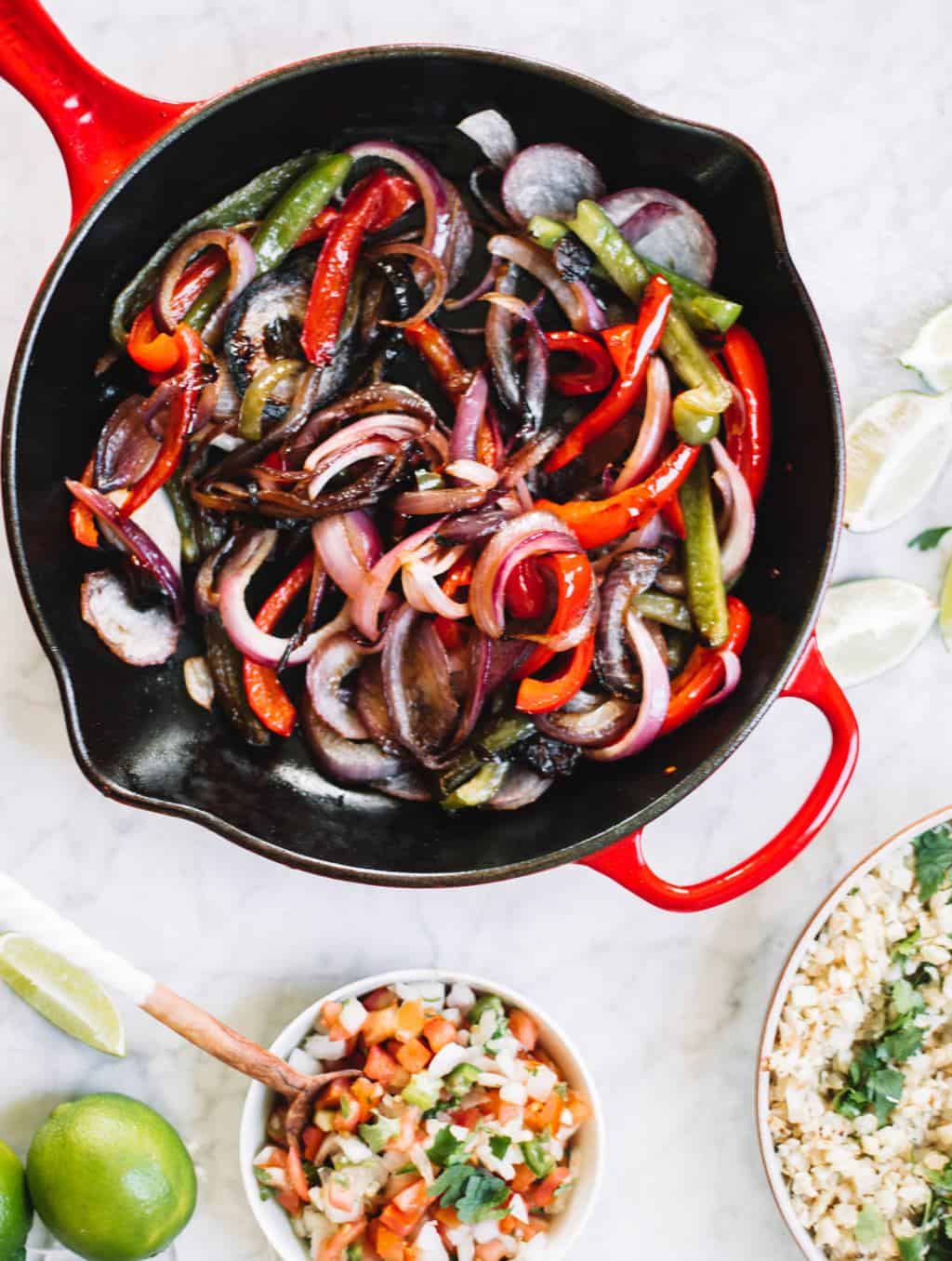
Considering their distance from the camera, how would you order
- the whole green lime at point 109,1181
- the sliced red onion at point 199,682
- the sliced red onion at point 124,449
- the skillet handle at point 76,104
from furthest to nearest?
the sliced red onion at point 199,682, the sliced red onion at point 124,449, the whole green lime at point 109,1181, the skillet handle at point 76,104

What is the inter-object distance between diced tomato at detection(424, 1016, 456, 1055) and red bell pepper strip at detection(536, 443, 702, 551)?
2.63ft

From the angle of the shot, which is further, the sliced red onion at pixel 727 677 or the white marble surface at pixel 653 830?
the white marble surface at pixel 653 830

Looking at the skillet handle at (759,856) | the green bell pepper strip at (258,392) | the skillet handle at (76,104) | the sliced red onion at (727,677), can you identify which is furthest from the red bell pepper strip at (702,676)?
the skillet handle at (76,104)

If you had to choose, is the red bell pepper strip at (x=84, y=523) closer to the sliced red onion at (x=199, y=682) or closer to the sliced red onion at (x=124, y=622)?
the sliced red onion at (x=124, y=622)

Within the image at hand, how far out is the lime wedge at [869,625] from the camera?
6.74 ft

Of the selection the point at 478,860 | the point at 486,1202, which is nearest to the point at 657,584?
the point at 478,860

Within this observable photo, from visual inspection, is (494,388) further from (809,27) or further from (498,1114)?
(498,1114)

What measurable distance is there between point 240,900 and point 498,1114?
549mm

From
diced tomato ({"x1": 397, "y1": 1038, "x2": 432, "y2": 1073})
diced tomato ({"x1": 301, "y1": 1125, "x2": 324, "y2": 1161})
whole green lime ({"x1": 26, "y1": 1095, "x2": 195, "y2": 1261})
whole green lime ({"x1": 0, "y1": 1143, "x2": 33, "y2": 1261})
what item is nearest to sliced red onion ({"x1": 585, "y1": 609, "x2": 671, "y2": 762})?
diced tomato ({"x1": 397, "y1": 1038, "x2": 432, "y2": 1073})

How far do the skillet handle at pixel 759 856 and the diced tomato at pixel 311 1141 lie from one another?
0.63m

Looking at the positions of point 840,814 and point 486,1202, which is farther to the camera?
point 840,814

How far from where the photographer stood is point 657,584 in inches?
77.3

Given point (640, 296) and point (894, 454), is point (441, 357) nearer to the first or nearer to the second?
point (640, 296)

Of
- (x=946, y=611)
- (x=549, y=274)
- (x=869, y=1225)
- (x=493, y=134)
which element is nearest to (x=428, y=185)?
(x=493, y=134)
